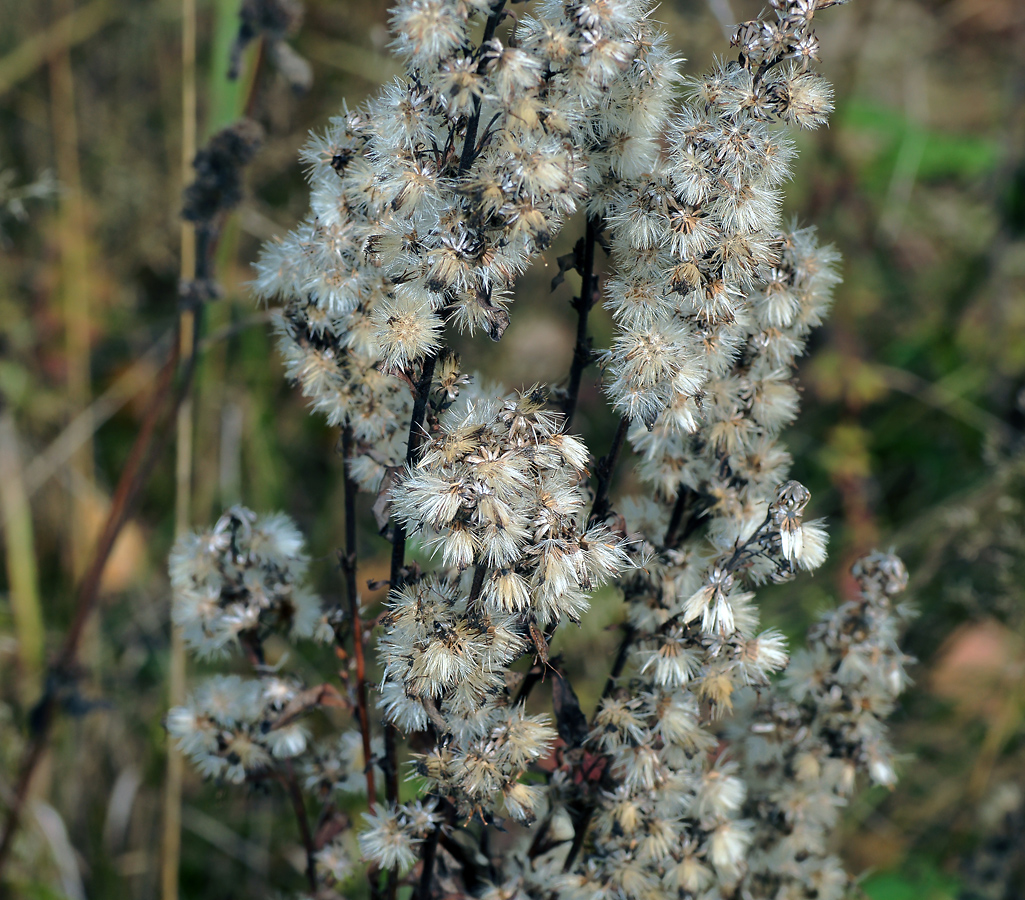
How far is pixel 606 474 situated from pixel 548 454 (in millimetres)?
174

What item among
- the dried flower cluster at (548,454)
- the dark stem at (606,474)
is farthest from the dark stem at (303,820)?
the dark stem at (606,474)

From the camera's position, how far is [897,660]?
4.81 ft

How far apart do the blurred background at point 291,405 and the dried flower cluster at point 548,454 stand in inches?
35.4

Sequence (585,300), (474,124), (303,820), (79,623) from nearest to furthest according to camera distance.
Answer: (474,124) < (585,300) < (303,820) < (79,623)

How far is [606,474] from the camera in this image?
3.89 ft

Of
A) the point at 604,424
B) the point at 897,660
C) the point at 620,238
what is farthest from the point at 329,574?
the point at 620,238

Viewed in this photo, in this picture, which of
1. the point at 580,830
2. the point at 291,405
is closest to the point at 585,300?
the point at 580,830

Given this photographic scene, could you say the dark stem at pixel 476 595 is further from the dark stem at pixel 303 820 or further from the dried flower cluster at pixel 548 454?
the dark stem at pixel 303 820

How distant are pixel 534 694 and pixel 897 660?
4.60ft

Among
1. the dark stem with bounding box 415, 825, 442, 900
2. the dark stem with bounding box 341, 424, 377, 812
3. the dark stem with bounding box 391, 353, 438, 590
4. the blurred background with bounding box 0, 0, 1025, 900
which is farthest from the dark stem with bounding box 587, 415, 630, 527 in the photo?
the blurred background with bounding box 0, 0, 1025, 900

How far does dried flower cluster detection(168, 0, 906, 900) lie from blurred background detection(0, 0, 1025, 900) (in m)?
0.90

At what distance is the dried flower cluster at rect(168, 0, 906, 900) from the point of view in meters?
1.01

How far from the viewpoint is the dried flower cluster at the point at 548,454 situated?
101 cm

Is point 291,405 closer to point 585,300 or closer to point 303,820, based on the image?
point 303,820
